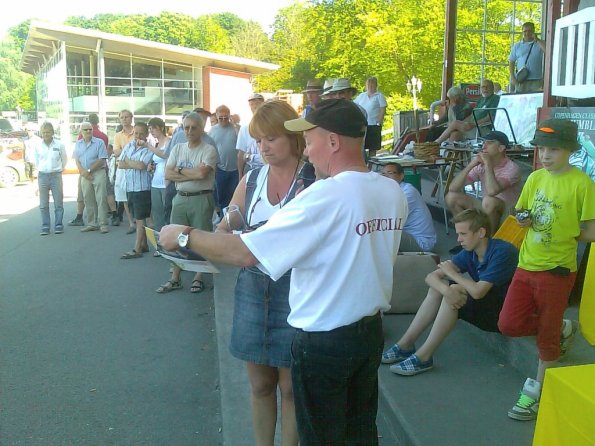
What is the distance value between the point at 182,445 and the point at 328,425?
183cm

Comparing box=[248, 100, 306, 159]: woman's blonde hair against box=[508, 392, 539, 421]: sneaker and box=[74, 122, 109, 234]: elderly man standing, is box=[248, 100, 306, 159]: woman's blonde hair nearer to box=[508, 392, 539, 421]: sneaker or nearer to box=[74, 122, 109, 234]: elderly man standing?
box=[508, 392, 539, 421]: sneaker

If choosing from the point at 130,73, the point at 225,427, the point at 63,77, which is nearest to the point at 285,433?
the point at 225,427

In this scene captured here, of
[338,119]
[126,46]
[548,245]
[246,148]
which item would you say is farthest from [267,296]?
[126,46]

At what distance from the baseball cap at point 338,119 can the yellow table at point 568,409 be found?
1153mm

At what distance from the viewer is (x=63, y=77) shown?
26656 millimetres

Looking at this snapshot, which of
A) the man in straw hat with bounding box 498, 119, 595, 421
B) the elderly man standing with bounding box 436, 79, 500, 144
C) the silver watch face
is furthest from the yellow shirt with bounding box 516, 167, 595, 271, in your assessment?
the elderly man standing with bounding box 436, 79, 500, 144

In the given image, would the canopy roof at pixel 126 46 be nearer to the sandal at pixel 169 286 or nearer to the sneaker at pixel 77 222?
the sneaker at pixel 77 222

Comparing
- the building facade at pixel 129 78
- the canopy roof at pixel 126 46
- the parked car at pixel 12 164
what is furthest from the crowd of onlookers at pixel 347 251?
the building facade at pixel 129 78

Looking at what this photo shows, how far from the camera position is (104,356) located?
530 cm

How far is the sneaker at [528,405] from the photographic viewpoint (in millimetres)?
3545

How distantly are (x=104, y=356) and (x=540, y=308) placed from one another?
11.4ft

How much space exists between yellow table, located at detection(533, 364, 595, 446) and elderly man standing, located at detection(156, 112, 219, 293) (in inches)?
192

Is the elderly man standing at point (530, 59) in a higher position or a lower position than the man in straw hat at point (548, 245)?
higher

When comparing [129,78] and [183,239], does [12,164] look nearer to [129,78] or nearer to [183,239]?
[129,78]
